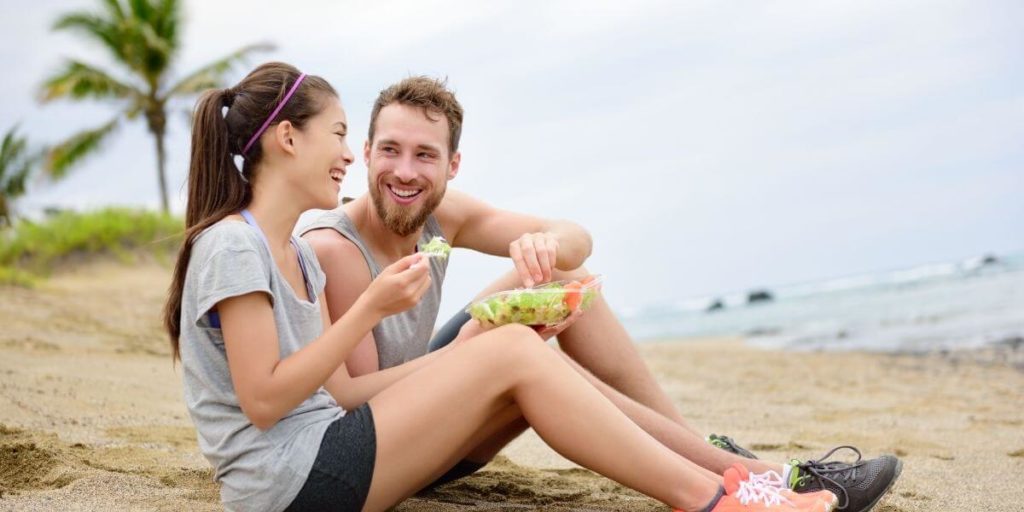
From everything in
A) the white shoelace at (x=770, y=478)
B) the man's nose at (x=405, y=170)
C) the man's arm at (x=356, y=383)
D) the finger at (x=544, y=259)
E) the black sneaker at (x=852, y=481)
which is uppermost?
the man's nose at (x=405, y=170)

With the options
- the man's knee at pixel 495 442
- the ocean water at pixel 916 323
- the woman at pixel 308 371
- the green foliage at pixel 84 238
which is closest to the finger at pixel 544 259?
the man's knee at pixel 495 442

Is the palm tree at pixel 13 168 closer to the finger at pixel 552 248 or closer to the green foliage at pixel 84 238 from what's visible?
the green foliage at pixel 84 238

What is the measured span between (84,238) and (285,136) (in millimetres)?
15080

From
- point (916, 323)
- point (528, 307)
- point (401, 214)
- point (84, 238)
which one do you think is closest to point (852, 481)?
point (528, 307)

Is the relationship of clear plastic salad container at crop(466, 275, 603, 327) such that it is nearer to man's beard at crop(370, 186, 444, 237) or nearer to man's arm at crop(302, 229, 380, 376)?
man's arm at crop(302, 229, 380, 376)

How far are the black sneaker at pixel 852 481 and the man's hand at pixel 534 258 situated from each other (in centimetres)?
103

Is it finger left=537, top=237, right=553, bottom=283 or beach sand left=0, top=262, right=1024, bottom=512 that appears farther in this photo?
beach sand left=0, top=262, right=1024, bottom=512

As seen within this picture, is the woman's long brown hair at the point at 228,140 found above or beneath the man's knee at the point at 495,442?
above

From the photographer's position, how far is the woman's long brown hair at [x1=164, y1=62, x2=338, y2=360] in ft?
8.24

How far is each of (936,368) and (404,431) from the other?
778cm

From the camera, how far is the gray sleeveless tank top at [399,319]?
10.3 feet

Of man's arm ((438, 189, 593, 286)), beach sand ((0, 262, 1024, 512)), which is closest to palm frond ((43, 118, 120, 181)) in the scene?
beach sand ((0, 262, 1024, 512))

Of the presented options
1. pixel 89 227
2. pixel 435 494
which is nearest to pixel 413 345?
pixel 435 494

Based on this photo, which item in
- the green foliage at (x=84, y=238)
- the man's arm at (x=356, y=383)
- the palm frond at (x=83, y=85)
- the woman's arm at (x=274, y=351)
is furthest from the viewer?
the palm frond at (x=83, y=85)
